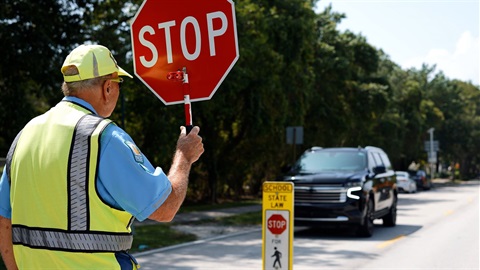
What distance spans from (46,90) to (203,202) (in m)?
12.9

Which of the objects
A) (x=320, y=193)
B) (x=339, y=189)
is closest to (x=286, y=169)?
(x=320, y=193)

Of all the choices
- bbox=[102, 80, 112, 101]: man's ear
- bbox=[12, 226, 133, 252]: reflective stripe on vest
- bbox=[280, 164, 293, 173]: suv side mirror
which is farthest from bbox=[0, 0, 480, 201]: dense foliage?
bbox=[12, 226, 133, 252]: reflective stripe on vest

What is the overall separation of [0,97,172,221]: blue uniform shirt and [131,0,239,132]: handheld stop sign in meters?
1.26

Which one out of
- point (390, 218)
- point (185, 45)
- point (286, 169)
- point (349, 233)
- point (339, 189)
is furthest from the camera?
point (390, 218)

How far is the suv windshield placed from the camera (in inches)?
646

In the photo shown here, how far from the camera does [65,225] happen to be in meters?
2.67

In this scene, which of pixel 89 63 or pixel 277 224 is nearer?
pixel 89 63

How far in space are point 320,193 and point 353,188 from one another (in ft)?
2.33

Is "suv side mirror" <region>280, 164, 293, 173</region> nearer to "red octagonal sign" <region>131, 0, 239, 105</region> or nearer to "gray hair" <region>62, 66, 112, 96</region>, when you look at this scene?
"red octagonal sign" <region>131, 0, 239, 105</region>

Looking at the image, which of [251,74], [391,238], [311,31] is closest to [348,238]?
[391,238]

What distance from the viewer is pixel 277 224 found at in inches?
322

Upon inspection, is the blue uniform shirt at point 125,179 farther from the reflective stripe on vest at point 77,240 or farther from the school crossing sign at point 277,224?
the school crossing sign at point 277,224

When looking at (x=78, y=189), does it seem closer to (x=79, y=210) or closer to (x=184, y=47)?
(x=79, y=210)

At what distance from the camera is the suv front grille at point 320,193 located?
1508 centimetres
